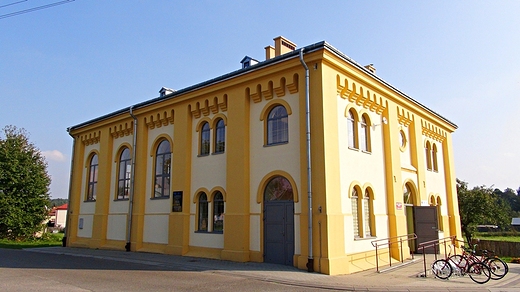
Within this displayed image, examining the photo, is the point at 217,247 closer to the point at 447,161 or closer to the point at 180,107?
the point at 180,107

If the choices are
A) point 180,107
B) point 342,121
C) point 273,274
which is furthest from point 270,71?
point 273,274

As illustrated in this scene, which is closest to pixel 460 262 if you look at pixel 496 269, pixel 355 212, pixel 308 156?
pixel 496 269

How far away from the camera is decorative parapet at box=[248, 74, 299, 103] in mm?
Result: 13742

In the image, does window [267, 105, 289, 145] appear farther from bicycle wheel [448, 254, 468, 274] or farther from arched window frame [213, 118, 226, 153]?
bicycle wheel [448, 254, 468, 274]

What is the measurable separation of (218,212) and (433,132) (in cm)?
1248

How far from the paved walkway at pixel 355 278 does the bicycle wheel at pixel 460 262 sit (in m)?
0.27

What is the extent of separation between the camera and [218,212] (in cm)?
1587

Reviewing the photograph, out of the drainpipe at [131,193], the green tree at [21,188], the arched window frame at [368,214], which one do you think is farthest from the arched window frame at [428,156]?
the green tree at [21,188]

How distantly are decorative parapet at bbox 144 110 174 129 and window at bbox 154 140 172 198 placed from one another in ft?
3.00

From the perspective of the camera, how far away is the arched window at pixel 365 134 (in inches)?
599

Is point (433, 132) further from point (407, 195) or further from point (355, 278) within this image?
point (355, 278)

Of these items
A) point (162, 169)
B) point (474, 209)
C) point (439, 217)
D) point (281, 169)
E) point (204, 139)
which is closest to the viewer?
point (281, 169)

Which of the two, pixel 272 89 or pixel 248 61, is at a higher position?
pixel 248 61

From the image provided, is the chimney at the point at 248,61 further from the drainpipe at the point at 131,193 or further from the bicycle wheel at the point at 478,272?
the bicycle wheel at the point at 478,272
